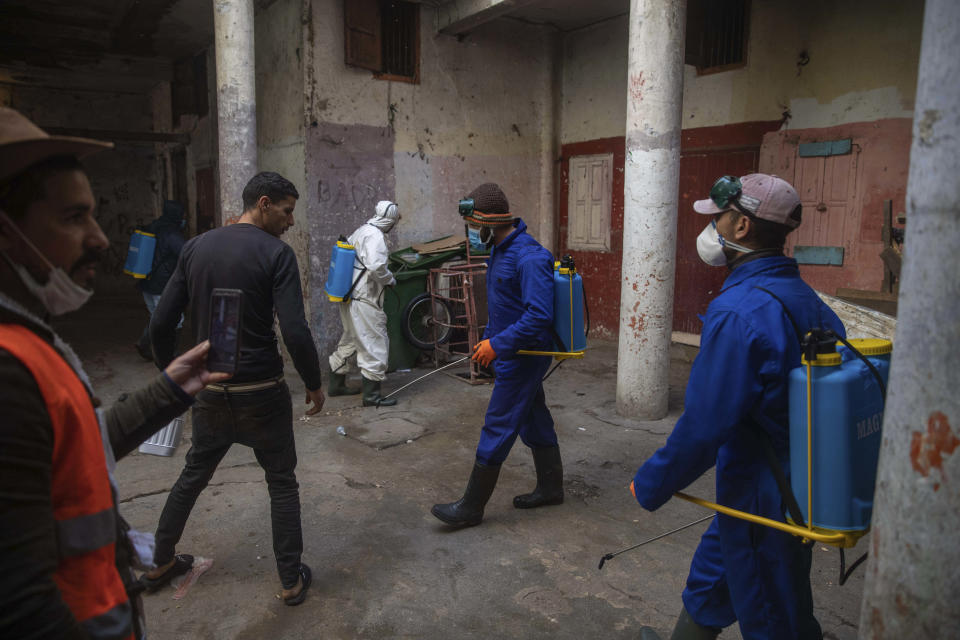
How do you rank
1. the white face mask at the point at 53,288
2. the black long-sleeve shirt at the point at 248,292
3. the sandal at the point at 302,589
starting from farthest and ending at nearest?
the sandal at the point at 302,589
the black long-sleeve shirt at the point at 248,292
the white face mask at the point at 53,288

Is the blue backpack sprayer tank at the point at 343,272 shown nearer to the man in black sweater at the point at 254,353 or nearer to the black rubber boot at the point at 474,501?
the black rubber boot at the point at 474,501

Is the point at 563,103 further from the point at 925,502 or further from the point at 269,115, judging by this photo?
the point at 925,502

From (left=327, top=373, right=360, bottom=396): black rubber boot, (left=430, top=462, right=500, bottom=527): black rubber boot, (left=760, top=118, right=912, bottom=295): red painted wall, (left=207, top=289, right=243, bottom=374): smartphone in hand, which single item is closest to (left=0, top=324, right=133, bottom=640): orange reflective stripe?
(left=207, top=289, right=243, bottom=374): smartphone in hand

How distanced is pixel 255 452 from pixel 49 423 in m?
2.02

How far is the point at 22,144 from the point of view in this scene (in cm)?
112

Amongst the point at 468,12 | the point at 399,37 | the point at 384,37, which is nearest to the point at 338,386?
the point at 384,37

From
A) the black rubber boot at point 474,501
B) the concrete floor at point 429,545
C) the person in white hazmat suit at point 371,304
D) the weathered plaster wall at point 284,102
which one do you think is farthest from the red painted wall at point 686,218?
the black rubber boot at point 474,501

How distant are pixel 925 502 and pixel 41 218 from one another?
175cm

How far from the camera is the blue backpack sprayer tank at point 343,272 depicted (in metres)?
6.18

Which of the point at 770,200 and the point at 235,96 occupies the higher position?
the point at 235,96

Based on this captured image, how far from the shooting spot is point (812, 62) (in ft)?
21.8

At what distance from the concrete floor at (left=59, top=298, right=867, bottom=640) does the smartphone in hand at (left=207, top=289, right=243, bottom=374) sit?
65.8 inches

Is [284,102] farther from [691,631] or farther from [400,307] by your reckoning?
[691,631]

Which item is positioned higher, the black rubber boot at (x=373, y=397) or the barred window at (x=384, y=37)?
the barred window at (x=384, y=37)
